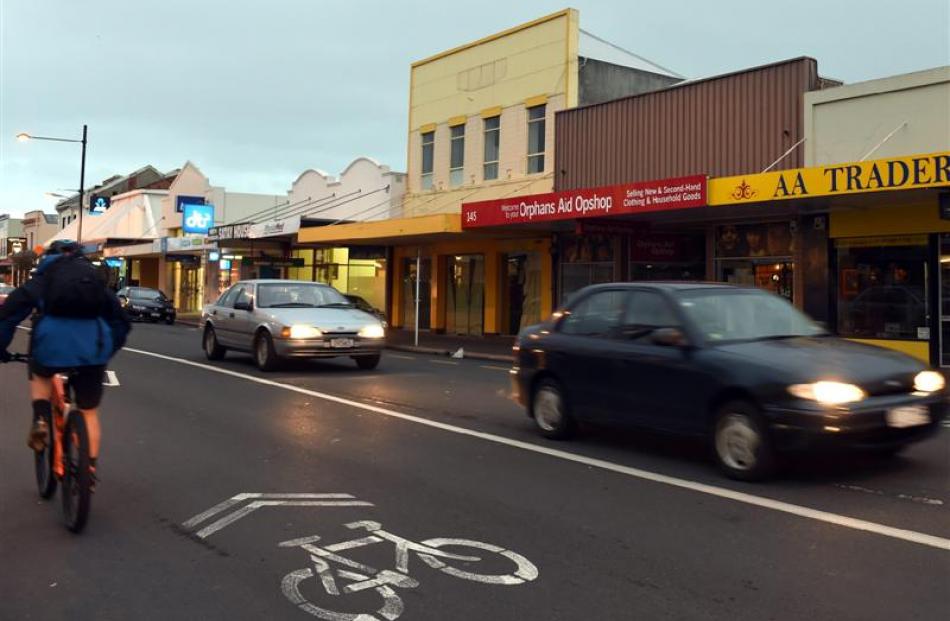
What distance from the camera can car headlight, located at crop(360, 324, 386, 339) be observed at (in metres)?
13.9

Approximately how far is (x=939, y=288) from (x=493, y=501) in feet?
42.4

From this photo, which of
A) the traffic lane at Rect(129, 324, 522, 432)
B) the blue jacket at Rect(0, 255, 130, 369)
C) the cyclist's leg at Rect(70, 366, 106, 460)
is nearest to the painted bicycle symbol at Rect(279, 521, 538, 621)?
the cyclist's leg at Rect(70, 366, 106, 460)

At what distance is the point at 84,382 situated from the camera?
508cm

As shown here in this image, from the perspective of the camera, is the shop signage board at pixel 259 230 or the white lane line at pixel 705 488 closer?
the white lane line at pixel 705 488

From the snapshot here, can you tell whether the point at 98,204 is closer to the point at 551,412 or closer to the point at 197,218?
the point at 197,218

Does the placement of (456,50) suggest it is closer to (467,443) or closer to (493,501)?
(467,443)

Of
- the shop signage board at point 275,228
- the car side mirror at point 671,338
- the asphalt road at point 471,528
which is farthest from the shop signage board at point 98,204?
the car side mirror at point 671,338

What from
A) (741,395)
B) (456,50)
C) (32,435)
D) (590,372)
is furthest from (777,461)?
(456,50)

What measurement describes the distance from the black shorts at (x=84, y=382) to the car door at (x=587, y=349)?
4.11 m

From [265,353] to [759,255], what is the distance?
11.0 meters

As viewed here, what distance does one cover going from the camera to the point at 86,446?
4.86 meters

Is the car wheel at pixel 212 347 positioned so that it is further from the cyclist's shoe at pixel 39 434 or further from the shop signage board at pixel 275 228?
the shop signage board at pixel 275 228

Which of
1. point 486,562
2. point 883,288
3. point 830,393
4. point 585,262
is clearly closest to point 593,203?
point 585,262

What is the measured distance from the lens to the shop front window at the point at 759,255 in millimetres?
18047
